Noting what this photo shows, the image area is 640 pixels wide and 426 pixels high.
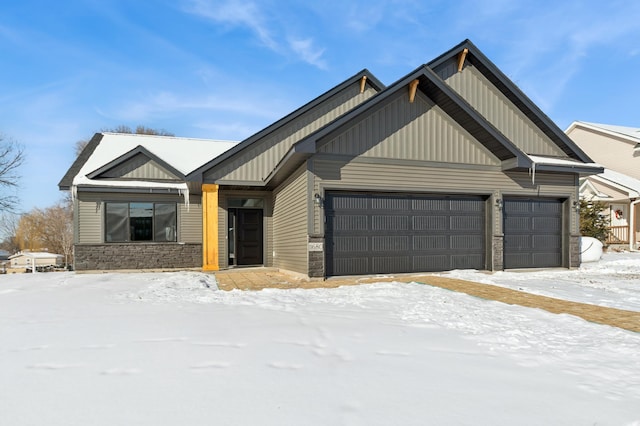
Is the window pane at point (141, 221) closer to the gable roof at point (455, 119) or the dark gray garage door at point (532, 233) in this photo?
the gable roof at point (455, 119)

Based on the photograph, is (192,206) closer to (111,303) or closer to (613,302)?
(111,303)

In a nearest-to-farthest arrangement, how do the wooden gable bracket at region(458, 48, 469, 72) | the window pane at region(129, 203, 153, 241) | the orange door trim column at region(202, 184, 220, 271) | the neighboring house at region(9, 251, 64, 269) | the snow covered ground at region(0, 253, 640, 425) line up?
the snow covered ground at region(0, 253, 640, 425) < the wooden gable bracket at region(458, 48, 469, 72) < the orange door trim column at region(202, 184, 220, 271) < the window pane at region(129, 203, 153, 241) < the neighboring house at region(9, 251, 64, 269)

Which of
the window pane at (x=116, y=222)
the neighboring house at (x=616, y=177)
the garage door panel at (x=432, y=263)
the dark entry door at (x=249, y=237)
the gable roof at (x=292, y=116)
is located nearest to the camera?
the garage door panel at (x=432, y=263)

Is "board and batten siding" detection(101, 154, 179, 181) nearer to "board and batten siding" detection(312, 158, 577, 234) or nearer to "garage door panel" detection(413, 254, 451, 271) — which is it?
"board and batten siding" detection(312, 158, 577, 234)

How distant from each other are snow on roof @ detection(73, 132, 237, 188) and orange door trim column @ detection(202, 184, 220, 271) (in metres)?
1.54

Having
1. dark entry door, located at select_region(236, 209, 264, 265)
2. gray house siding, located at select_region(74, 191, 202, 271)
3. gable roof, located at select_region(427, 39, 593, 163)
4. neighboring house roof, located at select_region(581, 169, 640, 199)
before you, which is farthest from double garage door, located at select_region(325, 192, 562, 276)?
neighboring house roof, located at select_region(581, 169, 640, 199)

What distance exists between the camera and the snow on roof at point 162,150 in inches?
484

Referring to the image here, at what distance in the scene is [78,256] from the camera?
1127 centimetres

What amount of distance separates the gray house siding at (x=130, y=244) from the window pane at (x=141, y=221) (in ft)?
0.63

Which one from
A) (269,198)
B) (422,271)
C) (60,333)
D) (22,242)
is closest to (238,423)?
(60,333)

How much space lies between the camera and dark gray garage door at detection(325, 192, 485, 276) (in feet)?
30.0

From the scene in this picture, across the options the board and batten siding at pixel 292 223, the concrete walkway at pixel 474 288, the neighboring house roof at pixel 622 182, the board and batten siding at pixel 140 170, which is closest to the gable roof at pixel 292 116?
the board and batten siding at pixel 292 223

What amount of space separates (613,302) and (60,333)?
7.88 m

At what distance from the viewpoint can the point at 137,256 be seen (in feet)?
38.3
